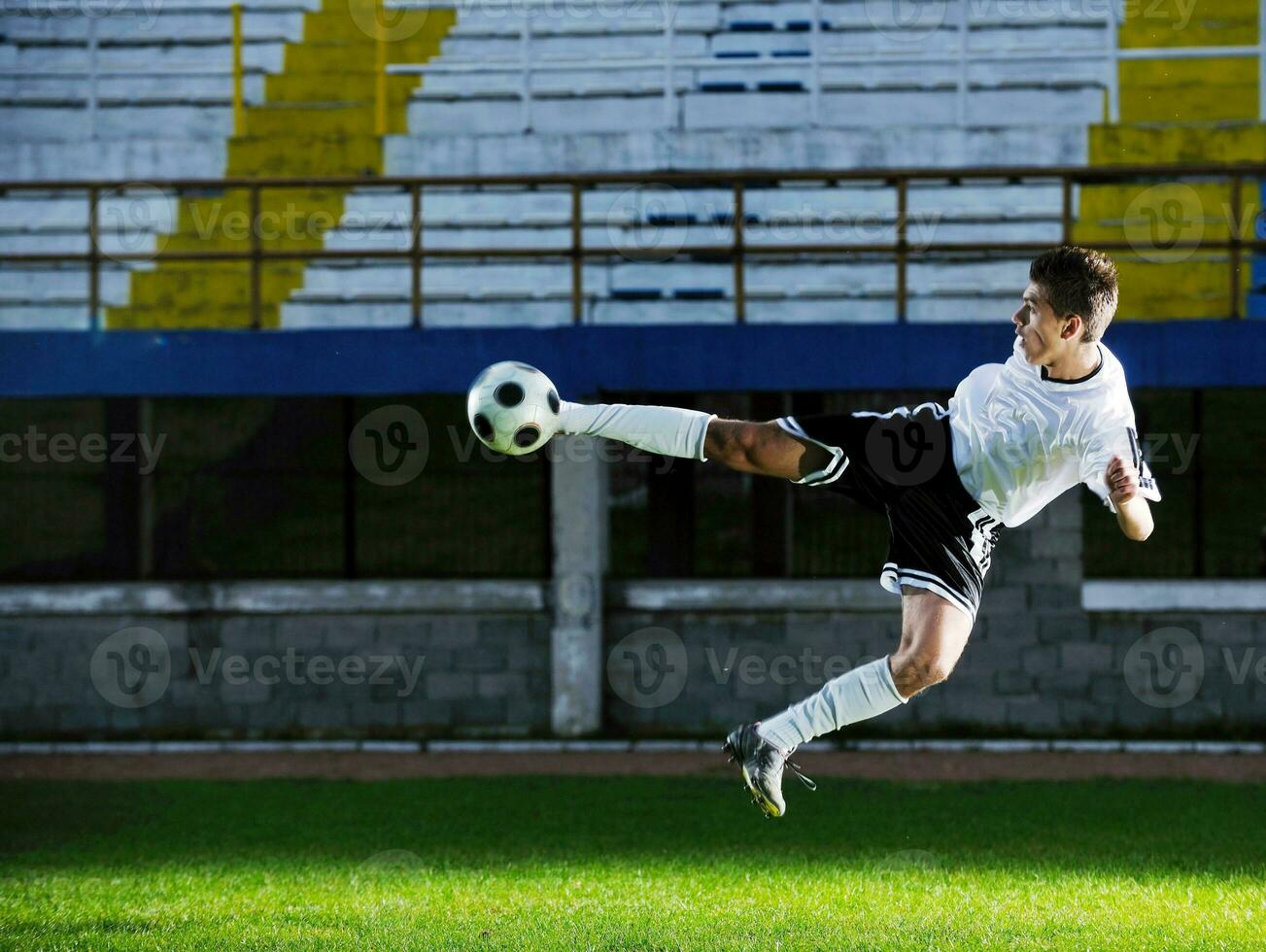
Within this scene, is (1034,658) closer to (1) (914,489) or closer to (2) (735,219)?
(2) (735,219)

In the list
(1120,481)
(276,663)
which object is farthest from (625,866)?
(276,663)

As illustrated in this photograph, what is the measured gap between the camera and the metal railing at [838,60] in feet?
52.0

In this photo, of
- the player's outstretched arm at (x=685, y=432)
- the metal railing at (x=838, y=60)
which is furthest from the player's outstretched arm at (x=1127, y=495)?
the metal railing at (x=838, y=60)

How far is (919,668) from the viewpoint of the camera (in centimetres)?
553

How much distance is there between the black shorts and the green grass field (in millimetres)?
1361

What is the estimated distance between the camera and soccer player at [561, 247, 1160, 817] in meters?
5.41

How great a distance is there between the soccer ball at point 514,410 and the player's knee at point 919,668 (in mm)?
1490

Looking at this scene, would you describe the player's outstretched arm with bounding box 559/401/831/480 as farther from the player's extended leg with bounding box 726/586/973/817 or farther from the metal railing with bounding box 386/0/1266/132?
the metal railing with bounding box 386/0/1266/132

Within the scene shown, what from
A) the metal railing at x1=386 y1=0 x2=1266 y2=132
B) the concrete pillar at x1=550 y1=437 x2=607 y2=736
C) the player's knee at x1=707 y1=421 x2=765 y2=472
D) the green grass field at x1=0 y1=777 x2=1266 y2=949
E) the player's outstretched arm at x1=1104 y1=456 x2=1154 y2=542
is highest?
the metal railing at x1=386 y1=0 x2=1266 y2=132

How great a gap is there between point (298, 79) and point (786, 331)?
737 centimetres

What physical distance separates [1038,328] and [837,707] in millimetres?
1515

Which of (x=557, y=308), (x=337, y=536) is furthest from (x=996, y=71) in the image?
→ (x=337, y=536)

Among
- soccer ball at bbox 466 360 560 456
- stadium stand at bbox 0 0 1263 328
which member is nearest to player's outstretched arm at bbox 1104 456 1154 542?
soccer ball at bbox 466 360 560 456

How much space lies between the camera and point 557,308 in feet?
49.3
